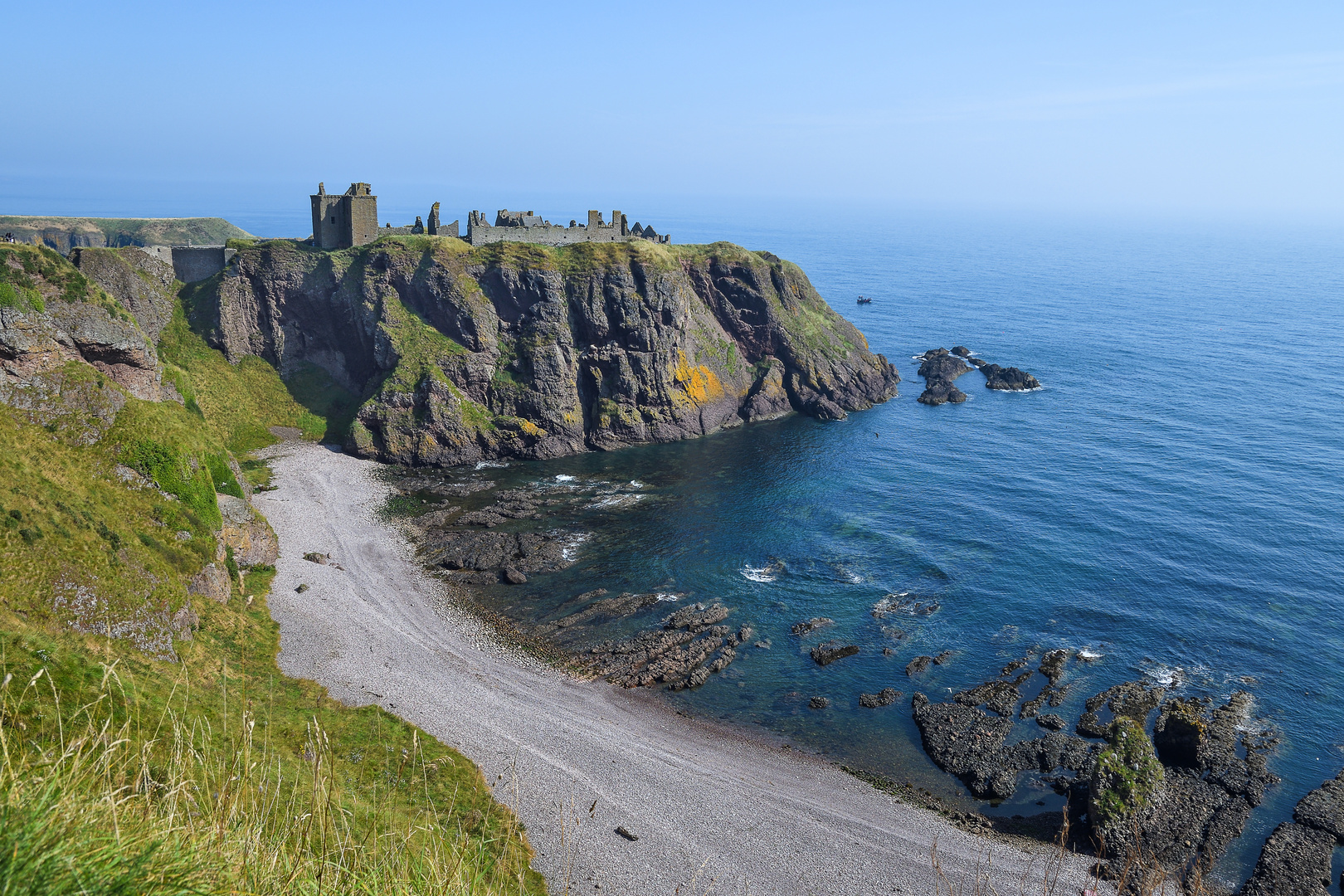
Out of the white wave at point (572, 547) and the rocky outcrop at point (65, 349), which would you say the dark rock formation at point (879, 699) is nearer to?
the white wave at point (572, 547)

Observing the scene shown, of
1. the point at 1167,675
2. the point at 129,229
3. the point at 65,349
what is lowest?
the point at 1167,675

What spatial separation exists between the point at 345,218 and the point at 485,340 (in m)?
26.1

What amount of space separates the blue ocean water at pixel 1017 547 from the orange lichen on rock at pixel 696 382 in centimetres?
610

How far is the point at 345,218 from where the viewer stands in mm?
101750

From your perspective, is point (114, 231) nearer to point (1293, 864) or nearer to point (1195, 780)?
point (1195, 780)

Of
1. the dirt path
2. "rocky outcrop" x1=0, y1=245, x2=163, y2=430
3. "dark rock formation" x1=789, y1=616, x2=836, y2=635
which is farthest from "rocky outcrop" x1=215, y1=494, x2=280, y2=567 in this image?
"dark rock formation" x1=789, y1=616, x2=836, y2=635

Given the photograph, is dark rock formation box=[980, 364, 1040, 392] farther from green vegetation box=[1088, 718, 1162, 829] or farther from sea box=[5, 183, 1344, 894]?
green vegetation box=[1088, 718, 1162, 829]

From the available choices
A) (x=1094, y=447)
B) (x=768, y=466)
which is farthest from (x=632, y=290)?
(x=1094, y=447)

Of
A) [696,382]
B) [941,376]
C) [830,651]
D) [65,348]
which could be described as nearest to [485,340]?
[696,382]

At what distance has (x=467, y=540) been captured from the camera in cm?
7081

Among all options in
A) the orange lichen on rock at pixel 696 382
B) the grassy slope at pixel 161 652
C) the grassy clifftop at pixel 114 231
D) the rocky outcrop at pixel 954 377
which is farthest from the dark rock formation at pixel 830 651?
the grassy clifftop at pixel 114 231

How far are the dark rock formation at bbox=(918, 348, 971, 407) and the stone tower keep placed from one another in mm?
82514

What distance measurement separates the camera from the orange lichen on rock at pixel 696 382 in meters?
103

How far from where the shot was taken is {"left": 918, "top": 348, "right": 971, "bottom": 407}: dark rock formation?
117562 millimetres
